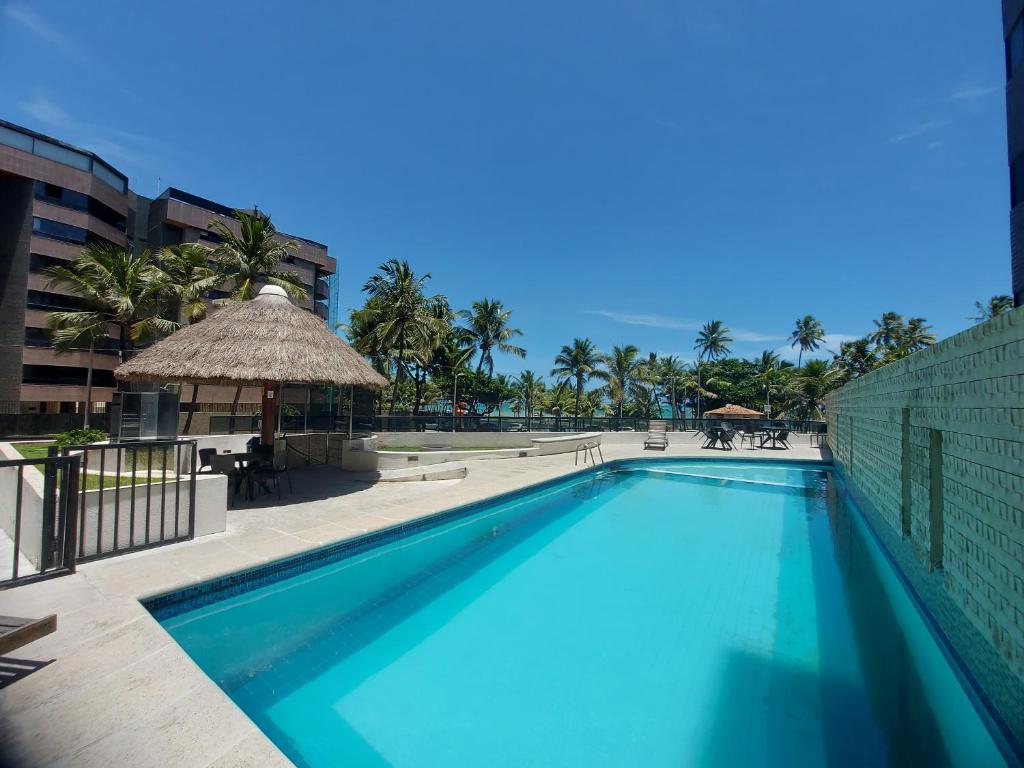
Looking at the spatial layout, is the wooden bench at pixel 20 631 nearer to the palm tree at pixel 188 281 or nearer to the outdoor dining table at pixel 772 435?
the palm tree at pixel 188 281

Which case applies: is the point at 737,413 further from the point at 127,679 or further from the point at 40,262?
the point at 40,262

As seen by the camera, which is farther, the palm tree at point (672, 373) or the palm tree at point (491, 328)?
the palm tree at point (672, 373)

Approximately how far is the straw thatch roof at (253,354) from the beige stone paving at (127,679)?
3295mm

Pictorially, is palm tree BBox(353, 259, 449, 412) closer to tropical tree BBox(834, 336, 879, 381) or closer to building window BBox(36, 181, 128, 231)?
building window BBox(36, 181, 128, 231)

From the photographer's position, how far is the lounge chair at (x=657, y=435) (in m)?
18.3

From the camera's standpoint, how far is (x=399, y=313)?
20.2 meters

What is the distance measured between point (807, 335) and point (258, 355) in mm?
Result: 62668

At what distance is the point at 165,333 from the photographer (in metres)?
15.3

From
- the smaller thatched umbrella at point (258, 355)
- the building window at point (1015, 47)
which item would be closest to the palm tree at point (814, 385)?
the building window at point (1015, 47)

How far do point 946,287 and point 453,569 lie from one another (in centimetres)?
4751

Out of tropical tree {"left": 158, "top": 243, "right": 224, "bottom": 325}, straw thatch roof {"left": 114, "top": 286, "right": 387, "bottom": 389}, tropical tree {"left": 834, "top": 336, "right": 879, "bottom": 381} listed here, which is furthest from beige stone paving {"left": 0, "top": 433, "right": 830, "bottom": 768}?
tropical tree {"left": 834, "top": 336, "right": 879, "bottom": 381}

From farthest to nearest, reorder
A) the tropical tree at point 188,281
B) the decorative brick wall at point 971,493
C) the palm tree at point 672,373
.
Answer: the palm tree at point 672,373 < the tropical tree at point 188,281 < the decorative brick wall at point 971,493

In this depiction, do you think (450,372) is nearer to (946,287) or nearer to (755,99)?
(755,99)

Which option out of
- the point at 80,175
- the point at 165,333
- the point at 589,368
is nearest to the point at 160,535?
the point at 165,333
